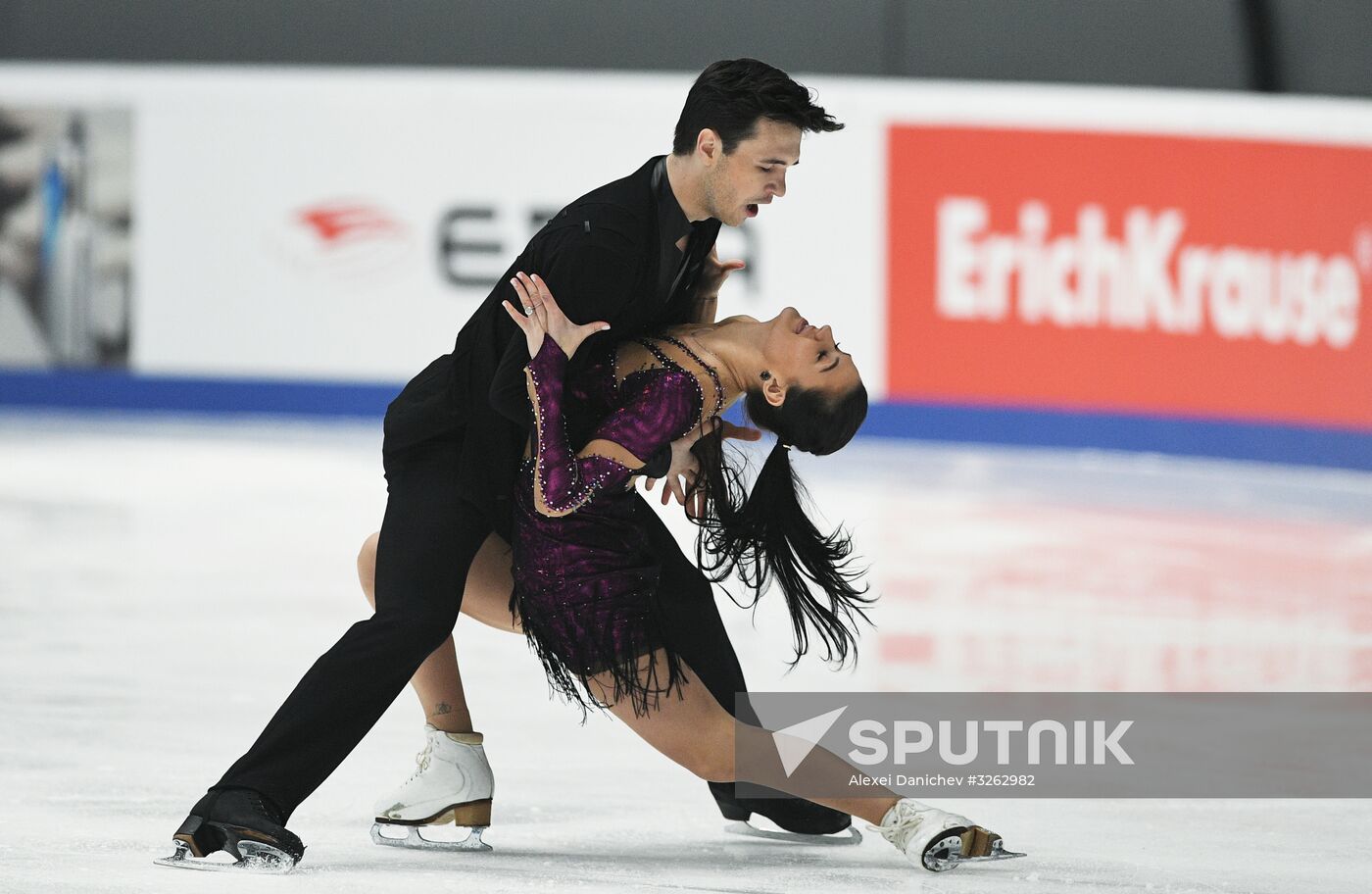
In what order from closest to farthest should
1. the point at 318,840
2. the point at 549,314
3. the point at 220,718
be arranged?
the point at 549,314, the point at 318,840, the point at 220,718

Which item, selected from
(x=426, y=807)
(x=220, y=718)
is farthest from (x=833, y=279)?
(x=426, y=807)

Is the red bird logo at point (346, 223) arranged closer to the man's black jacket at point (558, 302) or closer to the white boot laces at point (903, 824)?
the man's black jacket at point (558, 302)

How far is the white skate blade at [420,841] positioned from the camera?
291 cm

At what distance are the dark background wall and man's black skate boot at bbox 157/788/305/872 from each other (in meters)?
7.45

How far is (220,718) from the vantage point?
146 inches

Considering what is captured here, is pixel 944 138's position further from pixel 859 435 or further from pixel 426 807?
pixel 426 807

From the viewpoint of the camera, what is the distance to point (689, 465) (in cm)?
282

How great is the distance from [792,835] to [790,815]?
0.05 m

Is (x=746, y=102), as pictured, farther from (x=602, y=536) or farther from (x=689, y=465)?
(x=602, y=536)

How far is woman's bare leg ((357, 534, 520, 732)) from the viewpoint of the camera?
2895 mm

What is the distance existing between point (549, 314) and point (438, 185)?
6323 millimetres

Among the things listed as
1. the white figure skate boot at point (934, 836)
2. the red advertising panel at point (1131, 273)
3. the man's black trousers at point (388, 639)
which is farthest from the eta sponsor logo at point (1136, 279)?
the man's black trousers at point (388, 639)

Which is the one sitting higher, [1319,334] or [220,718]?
[1319,334]

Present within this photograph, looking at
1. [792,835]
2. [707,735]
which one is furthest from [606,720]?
[707,735]
